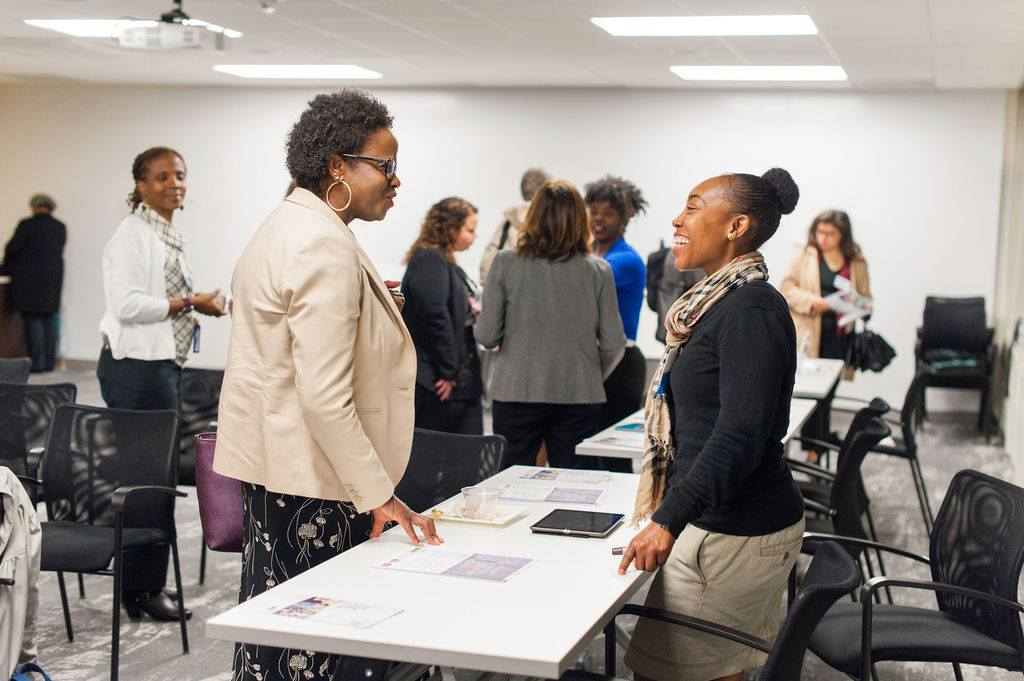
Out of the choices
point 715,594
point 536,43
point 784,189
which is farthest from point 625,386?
point 536,43

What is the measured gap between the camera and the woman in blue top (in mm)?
4863

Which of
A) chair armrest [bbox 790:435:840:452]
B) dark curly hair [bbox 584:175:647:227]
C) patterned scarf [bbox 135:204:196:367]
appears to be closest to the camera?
patterned scarf [bbox 135:204:196:367]

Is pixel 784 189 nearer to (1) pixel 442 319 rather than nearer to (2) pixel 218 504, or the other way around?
(2) pixel 218 504

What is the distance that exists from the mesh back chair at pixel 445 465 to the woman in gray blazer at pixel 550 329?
0.90 metres

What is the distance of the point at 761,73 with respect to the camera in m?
8.82

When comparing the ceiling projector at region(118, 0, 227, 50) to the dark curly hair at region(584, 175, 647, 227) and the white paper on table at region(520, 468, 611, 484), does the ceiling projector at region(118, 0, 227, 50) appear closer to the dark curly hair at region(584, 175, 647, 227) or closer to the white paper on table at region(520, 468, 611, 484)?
the dark curly hair at region(584, 175, 647, 227)

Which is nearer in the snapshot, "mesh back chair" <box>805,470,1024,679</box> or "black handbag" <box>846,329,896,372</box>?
"mesh back chair" <box>805,470,1024,679</box>

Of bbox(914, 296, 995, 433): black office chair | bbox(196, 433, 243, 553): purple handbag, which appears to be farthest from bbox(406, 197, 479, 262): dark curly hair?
bbox(914, 296, 995, 433): black office chair

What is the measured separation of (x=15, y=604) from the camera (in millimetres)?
2971

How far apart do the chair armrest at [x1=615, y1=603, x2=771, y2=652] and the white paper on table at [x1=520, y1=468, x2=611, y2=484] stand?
2.96ft

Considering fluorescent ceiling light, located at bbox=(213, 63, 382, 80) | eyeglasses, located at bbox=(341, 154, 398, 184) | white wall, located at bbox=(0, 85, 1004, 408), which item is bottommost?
eyeglasses, located at bbox=(341, 154, 398, 184)

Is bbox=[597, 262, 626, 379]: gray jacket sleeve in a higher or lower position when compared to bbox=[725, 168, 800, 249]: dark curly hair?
lower

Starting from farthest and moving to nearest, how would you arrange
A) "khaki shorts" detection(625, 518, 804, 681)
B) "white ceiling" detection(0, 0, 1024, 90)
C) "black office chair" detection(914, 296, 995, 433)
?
1. "black office chair" detection(914, 296, 995, 433)
2. "white ceiling" detection(0, 0, 1024, 90)
3. "khaki shorts" detection(625, 518, 804, 681)

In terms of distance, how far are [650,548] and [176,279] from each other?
289 cm
